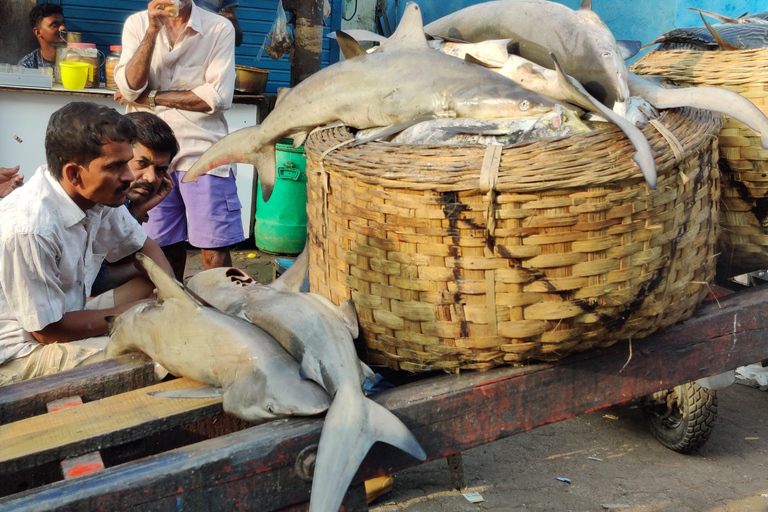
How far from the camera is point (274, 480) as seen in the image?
150 cm

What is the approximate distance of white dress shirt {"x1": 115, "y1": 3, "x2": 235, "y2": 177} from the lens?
4375mm

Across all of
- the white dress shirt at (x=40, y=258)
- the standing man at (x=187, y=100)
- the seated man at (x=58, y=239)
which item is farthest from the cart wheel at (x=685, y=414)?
the standing man at (x=187, y=100)

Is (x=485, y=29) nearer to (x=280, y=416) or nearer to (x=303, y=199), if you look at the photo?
(x=280, y=416)

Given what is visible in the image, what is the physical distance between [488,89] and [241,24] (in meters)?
7.18

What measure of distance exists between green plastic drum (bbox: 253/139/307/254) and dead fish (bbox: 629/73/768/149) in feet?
14.0

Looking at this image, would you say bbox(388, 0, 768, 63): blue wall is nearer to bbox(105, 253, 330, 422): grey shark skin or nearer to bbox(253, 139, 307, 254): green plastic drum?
bbox(253, 139, 307, 254): green plastic drum

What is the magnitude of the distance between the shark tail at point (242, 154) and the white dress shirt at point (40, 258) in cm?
60

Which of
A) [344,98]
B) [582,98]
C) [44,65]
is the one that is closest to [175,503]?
[344,98]

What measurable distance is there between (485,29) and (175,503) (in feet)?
5.26

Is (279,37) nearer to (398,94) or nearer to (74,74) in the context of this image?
(74,74)

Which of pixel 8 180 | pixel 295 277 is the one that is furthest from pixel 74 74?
pixel 295 277

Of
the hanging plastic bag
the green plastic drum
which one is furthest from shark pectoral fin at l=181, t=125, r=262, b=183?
the hanging plastic bag

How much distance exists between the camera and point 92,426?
1.68 m

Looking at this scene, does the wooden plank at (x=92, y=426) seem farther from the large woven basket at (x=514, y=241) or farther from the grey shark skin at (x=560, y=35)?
the grey shark skin at (x=560, y=35)
